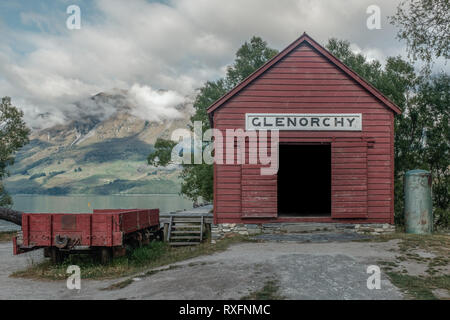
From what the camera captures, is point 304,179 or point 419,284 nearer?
point 419,284

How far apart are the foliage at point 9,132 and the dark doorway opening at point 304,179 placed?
58.0 ft

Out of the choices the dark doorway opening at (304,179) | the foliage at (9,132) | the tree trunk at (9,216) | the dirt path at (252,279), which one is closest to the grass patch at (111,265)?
the dirt path at (252,279)

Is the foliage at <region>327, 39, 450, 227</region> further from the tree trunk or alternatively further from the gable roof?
the tree trunk

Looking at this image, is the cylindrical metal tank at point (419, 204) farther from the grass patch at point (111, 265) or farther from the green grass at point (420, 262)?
the grass patch at point (111, 265)

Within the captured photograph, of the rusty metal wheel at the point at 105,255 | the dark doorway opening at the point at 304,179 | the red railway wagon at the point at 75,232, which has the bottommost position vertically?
the rusty metal wheel at the point at 105,255

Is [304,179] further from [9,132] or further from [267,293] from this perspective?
[9,132]

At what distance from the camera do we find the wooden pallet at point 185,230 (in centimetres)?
1547

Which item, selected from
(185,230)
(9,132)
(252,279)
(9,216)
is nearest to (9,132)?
(9,132)

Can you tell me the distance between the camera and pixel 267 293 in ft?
23.0

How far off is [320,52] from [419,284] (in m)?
9.21

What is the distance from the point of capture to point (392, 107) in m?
14.0
